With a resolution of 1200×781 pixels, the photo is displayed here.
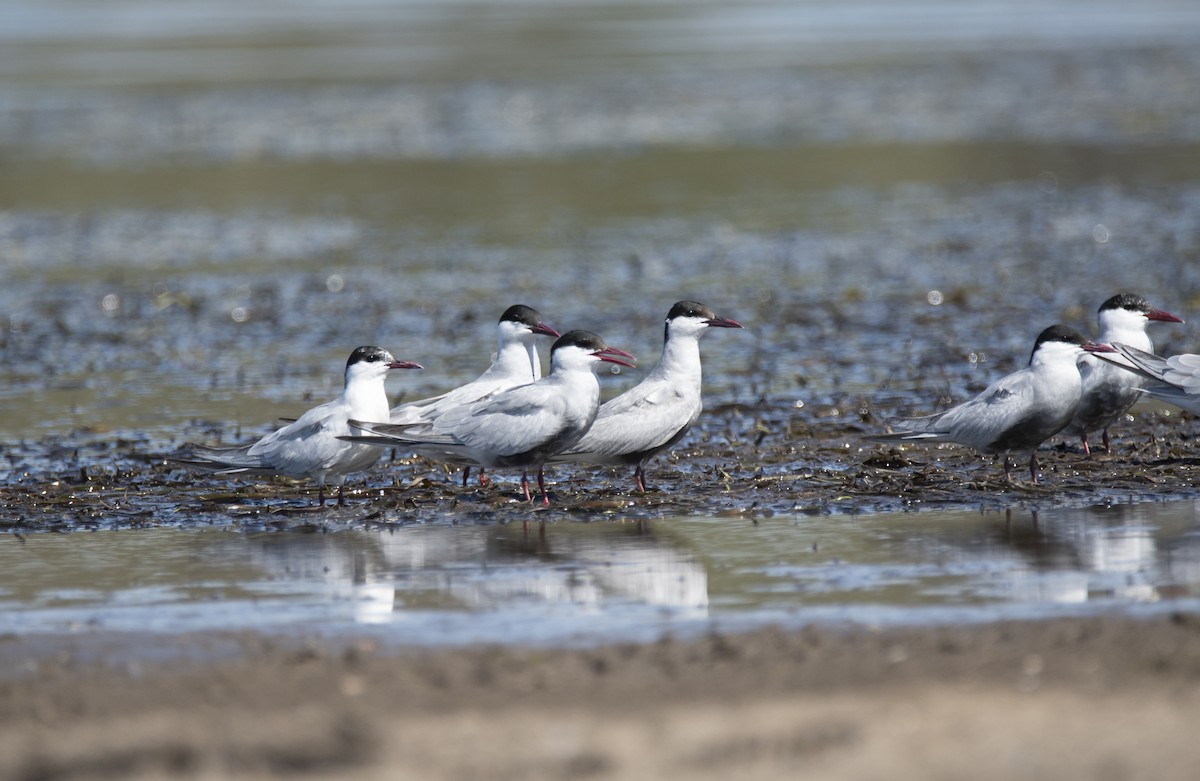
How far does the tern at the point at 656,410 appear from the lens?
9.14m

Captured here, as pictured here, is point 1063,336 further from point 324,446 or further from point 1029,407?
point 324,446

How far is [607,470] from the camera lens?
9992 millimetres

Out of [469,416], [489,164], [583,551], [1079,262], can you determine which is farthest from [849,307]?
[489,164]

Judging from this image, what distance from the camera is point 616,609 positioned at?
6.88 metres

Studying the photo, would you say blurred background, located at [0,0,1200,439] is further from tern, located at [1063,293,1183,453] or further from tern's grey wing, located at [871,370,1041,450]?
tern's grey wing, located at [871,370,1041,450]

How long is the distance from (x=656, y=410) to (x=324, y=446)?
1862 mm

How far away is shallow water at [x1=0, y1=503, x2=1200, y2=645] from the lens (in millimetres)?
6730

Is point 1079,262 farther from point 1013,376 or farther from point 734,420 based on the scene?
point 1013,376

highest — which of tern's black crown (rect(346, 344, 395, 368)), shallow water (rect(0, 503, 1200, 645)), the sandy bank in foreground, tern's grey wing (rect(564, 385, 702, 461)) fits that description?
tern's black crown (rect(346, 344, 395, 368))

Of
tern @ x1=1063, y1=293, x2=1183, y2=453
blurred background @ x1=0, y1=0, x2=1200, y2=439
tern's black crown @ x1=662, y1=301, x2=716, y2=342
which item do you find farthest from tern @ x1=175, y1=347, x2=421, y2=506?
tern @ x1=1063, y1=293, x2=1183, y2=453

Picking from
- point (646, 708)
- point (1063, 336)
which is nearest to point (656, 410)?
point (1063, 336)

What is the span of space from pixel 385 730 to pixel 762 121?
24.7m

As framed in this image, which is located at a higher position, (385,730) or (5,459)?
(5,459)

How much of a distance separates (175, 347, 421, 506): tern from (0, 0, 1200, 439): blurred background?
2.02m
